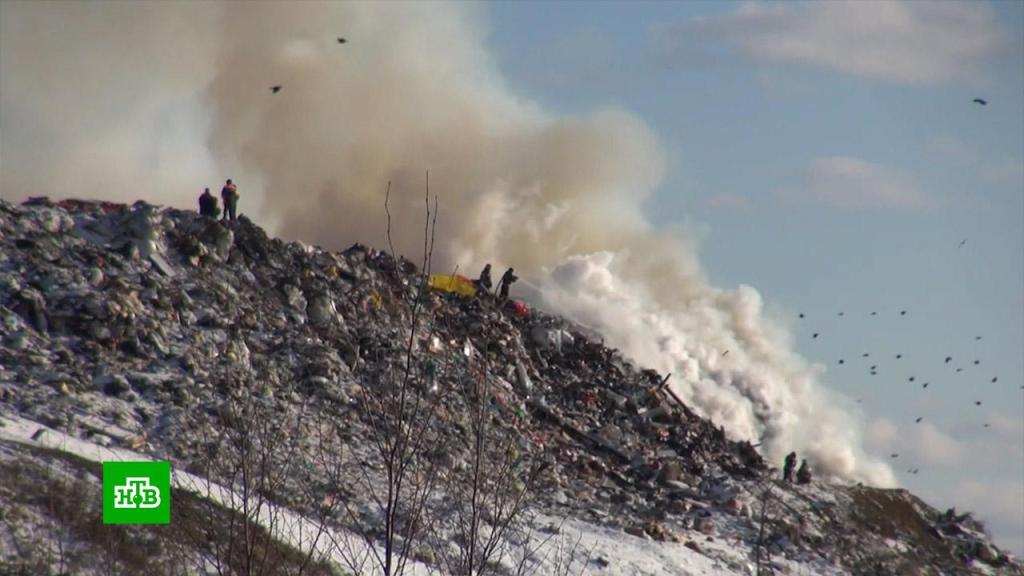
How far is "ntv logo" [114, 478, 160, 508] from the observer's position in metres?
19.6

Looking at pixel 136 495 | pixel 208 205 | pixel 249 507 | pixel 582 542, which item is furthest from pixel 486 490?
pixel 208 205

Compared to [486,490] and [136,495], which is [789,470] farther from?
[136,495]

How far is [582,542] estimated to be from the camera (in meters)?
25.1

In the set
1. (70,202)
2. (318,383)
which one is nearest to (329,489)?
(318,383)

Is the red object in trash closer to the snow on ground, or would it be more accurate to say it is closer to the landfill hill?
the landfill hill

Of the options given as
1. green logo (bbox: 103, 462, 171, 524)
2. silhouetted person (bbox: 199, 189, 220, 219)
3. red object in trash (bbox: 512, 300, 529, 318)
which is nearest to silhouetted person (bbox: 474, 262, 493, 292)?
red object in trash (bbox: 512, 300, 529, 318)

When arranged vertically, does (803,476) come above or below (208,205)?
below

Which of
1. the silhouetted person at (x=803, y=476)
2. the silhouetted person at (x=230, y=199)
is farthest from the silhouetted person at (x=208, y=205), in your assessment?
the silhouetted person at (x=803, y=476)

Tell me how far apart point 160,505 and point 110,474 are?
52.0 inches

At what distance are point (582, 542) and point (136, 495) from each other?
7977 mm

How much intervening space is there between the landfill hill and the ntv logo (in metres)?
0.39

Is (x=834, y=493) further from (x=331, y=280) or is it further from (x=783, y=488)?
(x=331, y=280)

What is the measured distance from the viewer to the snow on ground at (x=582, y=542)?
69.1ft

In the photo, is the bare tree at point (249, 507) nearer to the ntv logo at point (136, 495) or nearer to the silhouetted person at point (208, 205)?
the ntv logo at point (136, 495)
